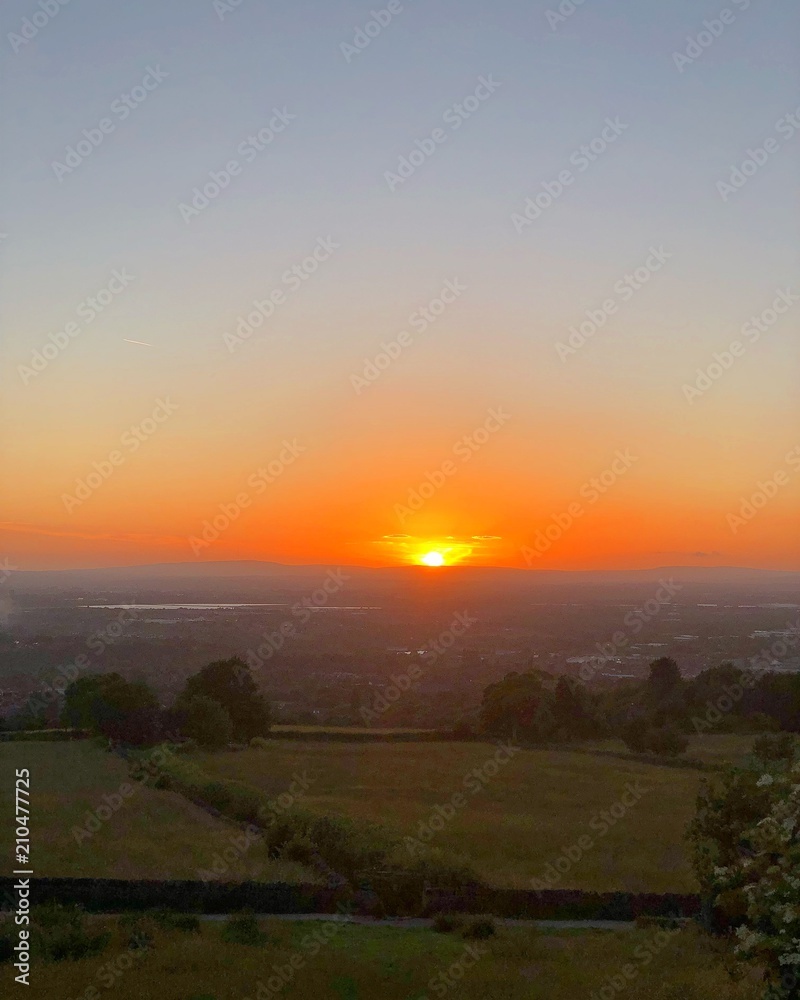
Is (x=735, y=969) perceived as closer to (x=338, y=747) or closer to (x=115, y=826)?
(x=115, y=826)

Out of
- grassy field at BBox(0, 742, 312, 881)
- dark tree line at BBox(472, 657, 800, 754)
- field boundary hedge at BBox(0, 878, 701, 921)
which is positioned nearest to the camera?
field boundary hedge at BBox(0, 878, 701, 921)

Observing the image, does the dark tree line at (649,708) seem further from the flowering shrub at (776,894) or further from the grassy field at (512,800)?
the flowering shrub at (776,894)

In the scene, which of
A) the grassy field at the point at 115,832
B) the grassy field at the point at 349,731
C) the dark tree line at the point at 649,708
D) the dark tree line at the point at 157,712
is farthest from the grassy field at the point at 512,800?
the grassy field at the point at 115,832

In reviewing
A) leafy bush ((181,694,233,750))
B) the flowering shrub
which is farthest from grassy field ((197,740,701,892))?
the flowering shrub

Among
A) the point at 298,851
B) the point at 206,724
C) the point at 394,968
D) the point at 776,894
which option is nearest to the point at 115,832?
the point at 298,851

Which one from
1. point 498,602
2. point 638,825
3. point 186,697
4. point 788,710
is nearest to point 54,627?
point 186,697

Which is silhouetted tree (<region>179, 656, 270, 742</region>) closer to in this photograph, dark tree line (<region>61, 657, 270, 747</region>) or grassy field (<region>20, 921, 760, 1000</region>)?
dark tree line (<region>61, 657, 270, 747</region>)
